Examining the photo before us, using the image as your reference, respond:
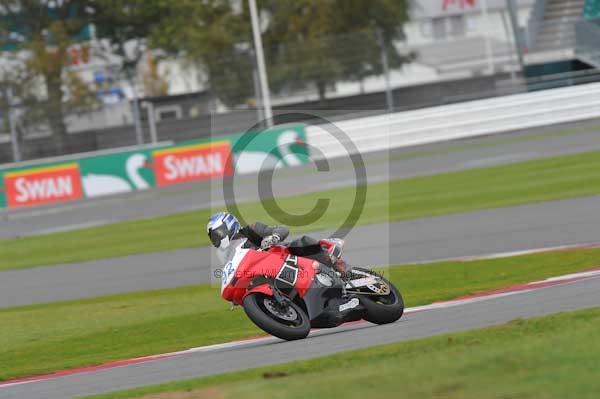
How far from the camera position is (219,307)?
13172mm

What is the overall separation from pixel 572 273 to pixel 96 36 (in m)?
42.3

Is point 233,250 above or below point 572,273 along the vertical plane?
above

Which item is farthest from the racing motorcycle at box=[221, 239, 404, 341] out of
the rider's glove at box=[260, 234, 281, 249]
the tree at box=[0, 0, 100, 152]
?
the tree at box=[0, 0, 100, 152]

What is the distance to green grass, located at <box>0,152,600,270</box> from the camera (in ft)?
66.3

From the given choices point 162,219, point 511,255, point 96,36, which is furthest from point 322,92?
point 511,255

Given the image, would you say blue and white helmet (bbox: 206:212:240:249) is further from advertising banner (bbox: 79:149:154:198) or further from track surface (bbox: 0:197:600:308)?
advertising banner (bbox: 79:149:154:198)

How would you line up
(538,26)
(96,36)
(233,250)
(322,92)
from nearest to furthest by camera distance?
(233,250)
(322,92)
(538,26)
(96,36)

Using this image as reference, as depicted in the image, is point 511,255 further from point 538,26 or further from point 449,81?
point 538,26

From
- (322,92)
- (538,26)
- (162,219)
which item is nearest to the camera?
(162,219)

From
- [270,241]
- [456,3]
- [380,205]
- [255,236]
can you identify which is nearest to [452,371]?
[270,241]

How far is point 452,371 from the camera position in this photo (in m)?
6.70

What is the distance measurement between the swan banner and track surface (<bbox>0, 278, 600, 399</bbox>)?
22718 mm

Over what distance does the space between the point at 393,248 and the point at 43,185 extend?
19.2 metres
